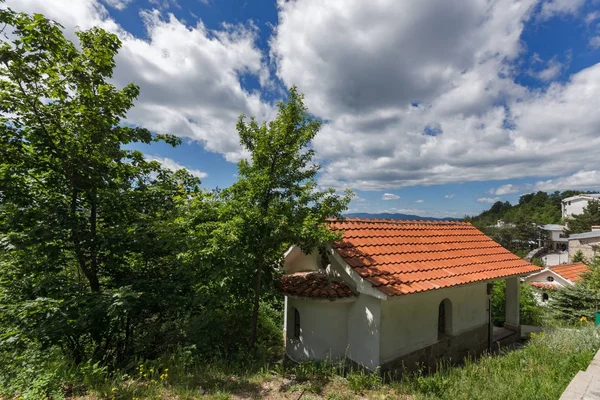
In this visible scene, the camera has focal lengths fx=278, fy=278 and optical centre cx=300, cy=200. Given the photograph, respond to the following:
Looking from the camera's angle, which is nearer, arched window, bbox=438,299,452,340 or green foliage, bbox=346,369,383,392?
green foliage, bbox=346,369,383,392

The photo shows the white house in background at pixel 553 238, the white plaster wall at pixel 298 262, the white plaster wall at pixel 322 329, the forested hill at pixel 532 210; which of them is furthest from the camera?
the forested hill at pixel 532 210

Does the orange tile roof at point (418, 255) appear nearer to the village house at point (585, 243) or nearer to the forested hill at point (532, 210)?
the village house at point (585, 243)

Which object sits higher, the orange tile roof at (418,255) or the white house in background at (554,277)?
the orange tile roof at (418,255)

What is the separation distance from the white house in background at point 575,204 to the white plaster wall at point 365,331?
112m

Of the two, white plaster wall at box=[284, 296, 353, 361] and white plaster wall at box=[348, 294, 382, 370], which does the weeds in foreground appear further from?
white plaster wall at box=[284, 296, 353, 361]

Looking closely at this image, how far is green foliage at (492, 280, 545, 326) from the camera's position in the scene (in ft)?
43.4

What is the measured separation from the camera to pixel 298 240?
6.34 metres

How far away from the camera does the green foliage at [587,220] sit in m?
66.1

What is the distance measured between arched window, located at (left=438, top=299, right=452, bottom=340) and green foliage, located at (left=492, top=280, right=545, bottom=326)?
6381 millimetres

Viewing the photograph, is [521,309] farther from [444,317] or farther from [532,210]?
[532,210]

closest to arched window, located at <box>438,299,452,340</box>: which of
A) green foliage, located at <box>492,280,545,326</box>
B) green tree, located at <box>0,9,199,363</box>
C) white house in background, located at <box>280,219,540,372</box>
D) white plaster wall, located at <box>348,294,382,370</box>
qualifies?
white house in background, located at <box>280,219,540,372</box>

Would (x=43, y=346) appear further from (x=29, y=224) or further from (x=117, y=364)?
(x=29, y=224)

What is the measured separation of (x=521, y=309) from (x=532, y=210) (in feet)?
423

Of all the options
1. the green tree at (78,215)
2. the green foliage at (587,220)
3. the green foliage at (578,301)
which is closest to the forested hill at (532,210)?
the green foliage at (587,220)
